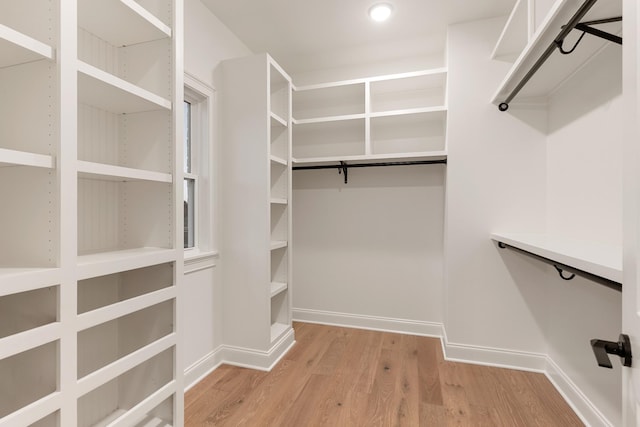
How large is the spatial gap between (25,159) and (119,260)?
1.53 feet

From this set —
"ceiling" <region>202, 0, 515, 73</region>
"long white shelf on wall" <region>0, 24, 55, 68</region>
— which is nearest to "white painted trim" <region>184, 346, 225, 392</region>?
"long white shelf on wall" <region>0, 24, 55, 68</region>

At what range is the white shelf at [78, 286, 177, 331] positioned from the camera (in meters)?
1.10

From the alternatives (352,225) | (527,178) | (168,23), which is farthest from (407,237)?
(168,23)

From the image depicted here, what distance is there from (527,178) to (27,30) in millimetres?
2880

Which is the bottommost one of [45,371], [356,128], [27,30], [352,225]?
[45,371]

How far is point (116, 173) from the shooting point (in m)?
1.25

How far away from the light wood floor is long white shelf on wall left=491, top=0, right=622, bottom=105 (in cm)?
202

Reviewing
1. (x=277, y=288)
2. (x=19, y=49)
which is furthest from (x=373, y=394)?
(x=19, y=49)

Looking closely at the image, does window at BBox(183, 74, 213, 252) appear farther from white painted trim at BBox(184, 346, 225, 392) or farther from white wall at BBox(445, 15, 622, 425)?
white wall at BBox(445, 15, 622, 425)

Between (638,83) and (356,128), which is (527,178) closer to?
(356,128)

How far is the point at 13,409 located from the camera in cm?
111

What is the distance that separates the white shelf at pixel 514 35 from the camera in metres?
1.83

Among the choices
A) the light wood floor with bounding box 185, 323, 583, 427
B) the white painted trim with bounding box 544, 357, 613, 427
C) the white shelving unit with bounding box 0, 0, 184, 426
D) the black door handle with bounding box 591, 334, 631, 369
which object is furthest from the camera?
the light wood floor with bounding box 185, 323, 583, 427

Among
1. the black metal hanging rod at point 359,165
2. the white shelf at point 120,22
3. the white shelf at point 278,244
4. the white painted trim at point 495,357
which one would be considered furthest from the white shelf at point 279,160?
the white painted trim at point 495,357
